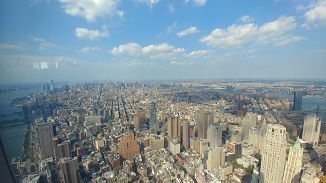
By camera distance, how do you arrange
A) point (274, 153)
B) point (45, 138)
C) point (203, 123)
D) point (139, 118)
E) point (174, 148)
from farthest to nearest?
point (139, 118)
point (203, 123)
point (174, 148)
point (45, 138)
point (274, 153)

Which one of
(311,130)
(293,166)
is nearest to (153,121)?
(293,166)

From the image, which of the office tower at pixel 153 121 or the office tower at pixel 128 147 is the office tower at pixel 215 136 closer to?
the office tower at pixel 153 121

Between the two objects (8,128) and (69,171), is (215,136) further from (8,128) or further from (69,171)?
(8,128)

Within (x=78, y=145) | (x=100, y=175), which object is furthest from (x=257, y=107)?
(x=78, y=145)

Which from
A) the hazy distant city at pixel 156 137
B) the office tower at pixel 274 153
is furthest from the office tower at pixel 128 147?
the office tower at pixel 274 153

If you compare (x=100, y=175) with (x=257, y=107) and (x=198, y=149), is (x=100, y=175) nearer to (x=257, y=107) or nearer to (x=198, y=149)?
(x=198, y=149)

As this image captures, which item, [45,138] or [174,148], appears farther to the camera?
[174,148]

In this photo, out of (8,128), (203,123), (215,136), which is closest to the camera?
(8,128)
